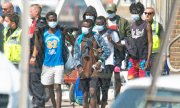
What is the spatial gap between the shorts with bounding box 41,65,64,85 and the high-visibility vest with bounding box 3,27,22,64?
47cm

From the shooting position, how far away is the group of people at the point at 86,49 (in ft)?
40.7

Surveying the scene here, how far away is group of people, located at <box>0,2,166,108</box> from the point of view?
1241 centimetres

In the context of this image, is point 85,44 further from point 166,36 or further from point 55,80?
point 166,36

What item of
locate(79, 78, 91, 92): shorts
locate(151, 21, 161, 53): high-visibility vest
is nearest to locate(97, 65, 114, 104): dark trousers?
locate(79, 78, 91, 92): shorts

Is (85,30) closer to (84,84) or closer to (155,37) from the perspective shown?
(84,84)

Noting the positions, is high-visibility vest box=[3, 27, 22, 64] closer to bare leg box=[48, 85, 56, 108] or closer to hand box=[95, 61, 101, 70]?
bare leg box=[48, 85, 56, 108]

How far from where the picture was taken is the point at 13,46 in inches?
492

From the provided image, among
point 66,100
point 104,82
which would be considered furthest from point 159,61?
point 66,100

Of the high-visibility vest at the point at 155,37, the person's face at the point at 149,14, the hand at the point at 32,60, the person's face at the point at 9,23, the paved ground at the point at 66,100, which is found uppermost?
the person's face at the point at 149,14

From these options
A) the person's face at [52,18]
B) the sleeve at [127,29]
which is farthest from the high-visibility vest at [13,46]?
the sleeve at [127,29]

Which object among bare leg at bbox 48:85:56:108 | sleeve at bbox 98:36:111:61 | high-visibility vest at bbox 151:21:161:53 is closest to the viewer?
sleeve at bbox 98:36:111:61

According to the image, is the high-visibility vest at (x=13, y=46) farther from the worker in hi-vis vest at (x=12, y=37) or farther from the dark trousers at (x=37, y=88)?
the dark trousers at (x=37, y=88)

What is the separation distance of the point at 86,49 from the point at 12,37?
1153mm

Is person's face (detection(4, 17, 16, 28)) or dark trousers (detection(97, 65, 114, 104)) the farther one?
person's face (detection(4, 17, 16, 28))
